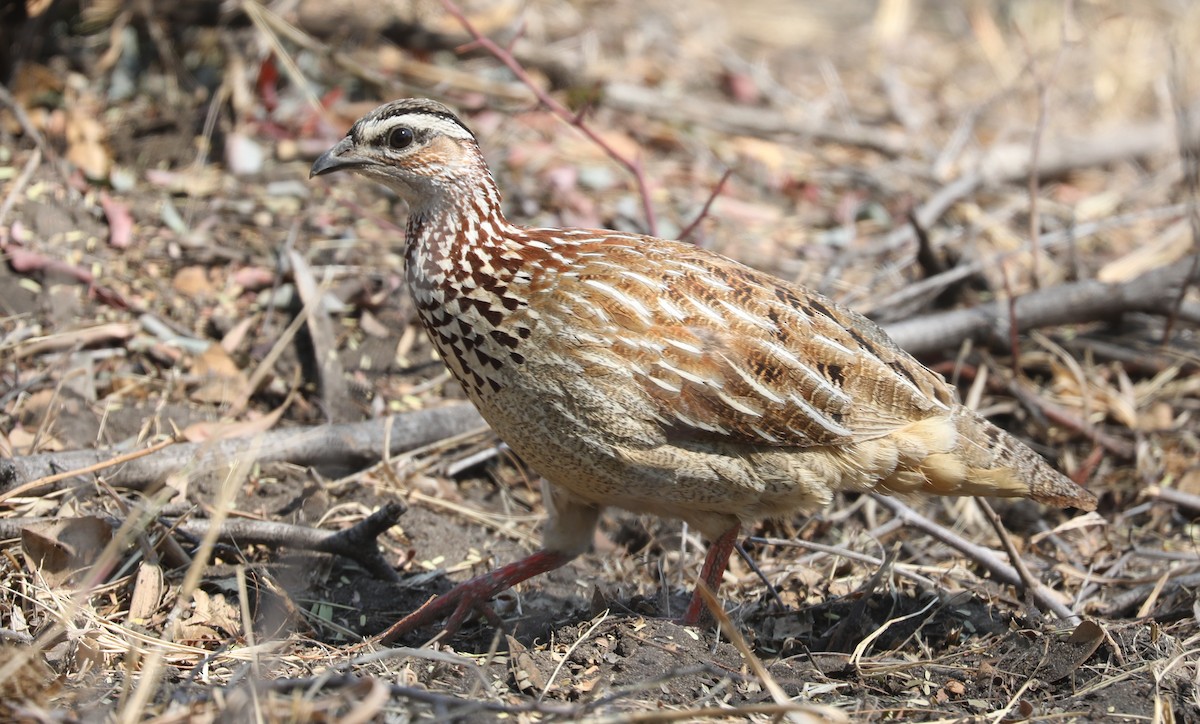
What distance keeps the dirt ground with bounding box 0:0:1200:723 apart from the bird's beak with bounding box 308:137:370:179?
917 mm

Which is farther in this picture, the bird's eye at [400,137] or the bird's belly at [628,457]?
the bird's eye at [400,137]

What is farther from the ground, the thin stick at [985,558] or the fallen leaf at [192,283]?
the fallen leaf at [192,283]

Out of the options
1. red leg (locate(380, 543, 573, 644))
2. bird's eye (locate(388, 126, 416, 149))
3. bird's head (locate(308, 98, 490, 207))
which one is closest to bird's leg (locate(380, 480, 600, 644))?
red leg (locate(380, 543, 573, 644))

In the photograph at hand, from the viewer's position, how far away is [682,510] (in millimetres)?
4730

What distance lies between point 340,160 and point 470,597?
6.25ft

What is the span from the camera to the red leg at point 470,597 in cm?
481

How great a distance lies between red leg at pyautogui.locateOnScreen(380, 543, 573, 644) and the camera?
4809 mm

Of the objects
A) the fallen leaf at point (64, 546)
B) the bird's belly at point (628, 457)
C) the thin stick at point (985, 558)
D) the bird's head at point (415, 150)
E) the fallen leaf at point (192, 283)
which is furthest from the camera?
the fallen leaf at point (192, 283)

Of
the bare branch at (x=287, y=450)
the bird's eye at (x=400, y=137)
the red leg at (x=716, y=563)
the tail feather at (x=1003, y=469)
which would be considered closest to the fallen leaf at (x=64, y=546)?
the bare branch at (x=287, y=450)

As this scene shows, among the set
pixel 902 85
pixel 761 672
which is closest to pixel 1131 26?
pixel 902 85

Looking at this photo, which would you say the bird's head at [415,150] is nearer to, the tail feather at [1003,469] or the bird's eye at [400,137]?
the bird's eye at [400,137]

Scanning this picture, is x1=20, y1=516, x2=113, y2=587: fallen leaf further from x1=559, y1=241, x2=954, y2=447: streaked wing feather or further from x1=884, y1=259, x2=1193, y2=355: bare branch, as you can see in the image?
x1=884, y1=259, x2=1193, y2=355: bare branch

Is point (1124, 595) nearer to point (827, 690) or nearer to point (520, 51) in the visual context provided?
point (827, 690)

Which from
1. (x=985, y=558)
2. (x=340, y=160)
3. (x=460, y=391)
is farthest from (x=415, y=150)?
(x=985, y=558)
